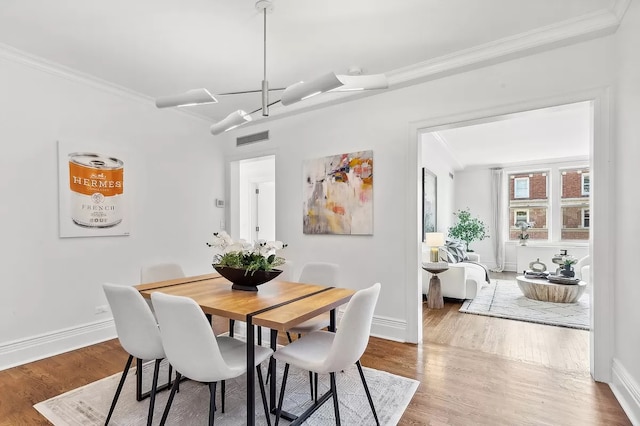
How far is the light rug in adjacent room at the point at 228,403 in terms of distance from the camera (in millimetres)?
1989

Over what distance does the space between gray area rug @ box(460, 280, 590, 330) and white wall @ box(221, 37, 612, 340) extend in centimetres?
172

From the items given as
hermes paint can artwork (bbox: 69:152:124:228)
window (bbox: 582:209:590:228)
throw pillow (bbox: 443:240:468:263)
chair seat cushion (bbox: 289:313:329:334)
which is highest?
hermes paint can artwork (bbox: 69:152:124:228)

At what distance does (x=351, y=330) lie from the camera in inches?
65.6

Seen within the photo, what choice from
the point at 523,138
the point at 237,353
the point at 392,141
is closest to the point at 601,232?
the point at 392,141

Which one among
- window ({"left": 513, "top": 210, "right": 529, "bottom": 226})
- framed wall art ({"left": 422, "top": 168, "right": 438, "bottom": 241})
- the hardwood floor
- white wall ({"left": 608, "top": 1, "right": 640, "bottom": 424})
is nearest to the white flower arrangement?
the hardwood floor

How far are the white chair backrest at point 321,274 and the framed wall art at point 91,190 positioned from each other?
2.14 metres

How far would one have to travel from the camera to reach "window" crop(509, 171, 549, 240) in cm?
768

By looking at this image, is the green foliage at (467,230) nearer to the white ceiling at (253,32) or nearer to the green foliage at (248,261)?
the white ceiling at (253,32)

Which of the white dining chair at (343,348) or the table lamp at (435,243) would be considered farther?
the table lamp at (435,243)

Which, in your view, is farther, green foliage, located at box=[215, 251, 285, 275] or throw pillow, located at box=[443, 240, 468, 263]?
throw pillow, located at box=[443, 240, 468, 263]

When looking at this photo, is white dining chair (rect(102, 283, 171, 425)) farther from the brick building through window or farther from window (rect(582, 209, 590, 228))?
window (rect(582, 209, 590, 228))

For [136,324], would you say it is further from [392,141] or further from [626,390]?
[626,390]

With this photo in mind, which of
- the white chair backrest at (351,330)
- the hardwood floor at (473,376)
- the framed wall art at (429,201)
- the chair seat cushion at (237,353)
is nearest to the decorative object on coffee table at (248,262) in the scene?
the chair seat cushion at (237,353)

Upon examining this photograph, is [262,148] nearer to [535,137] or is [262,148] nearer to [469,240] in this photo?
[535,137]
